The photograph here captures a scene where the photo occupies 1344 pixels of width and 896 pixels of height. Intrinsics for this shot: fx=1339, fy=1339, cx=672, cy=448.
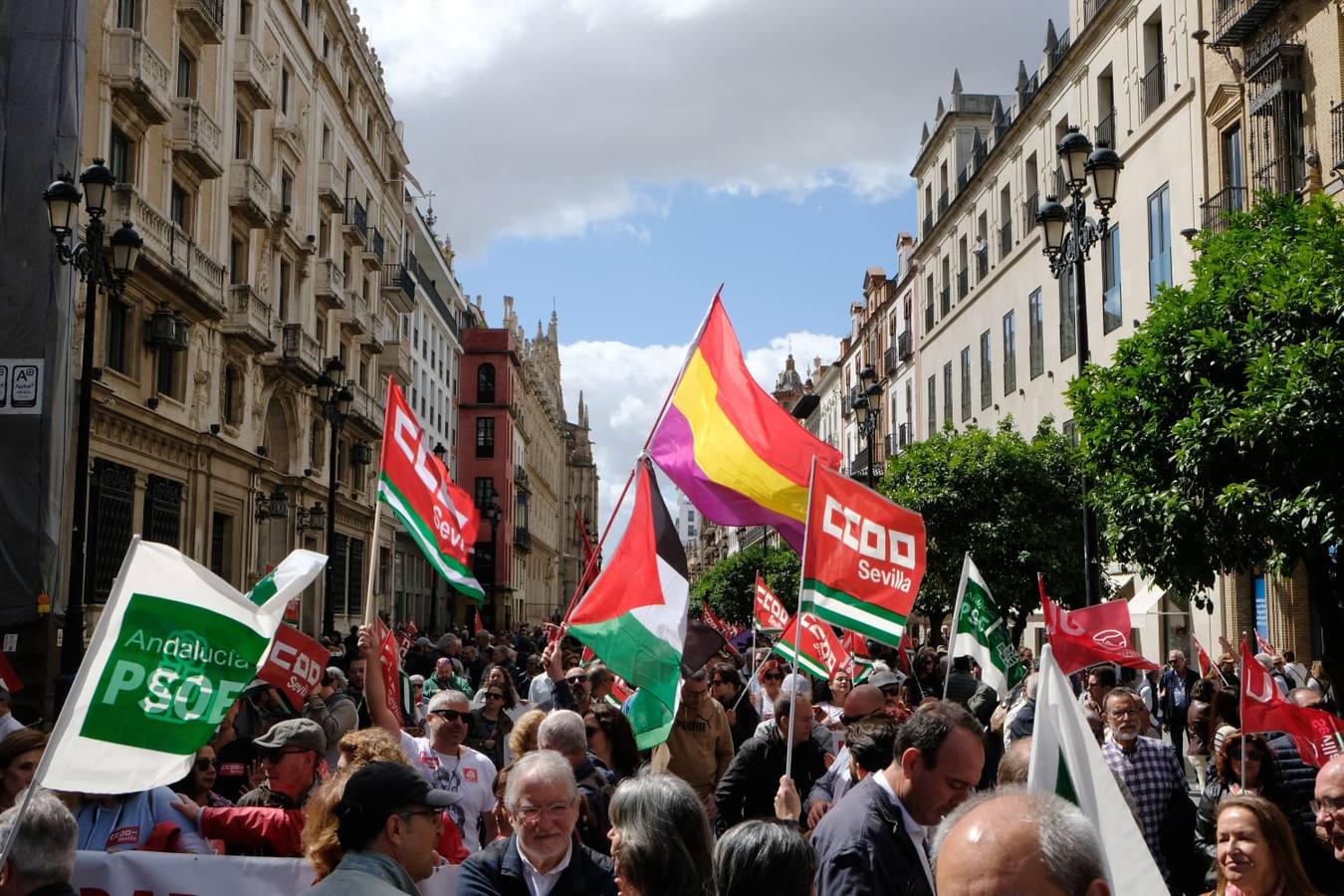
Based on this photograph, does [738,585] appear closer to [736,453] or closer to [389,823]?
[736,453]

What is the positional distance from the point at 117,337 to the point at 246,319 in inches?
253

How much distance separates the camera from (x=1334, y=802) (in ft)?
17.6

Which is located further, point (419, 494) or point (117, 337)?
point (117, 337)

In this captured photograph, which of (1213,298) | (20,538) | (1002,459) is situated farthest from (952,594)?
(20,538)

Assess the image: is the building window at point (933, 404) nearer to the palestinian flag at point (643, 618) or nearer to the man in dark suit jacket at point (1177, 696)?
the man in dark suit jacket at point (1177, 696)

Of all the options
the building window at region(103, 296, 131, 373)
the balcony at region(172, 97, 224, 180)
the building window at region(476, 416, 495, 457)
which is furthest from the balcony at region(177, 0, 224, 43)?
the building window at region(476, 416, 495, 457)

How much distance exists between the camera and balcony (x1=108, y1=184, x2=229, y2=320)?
24109 millimetres

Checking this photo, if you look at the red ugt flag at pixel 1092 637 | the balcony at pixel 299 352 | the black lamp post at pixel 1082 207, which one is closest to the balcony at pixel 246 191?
the balcony at pixel 299 352

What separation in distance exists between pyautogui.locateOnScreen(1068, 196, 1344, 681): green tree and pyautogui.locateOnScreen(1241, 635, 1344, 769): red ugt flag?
19.6 feet

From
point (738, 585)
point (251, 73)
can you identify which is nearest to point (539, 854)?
point (251, 73)

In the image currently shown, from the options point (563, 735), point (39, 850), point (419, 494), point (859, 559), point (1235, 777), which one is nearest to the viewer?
point (39, 850)

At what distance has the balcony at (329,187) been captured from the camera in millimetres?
39469

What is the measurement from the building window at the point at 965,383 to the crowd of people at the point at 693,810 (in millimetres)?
34047

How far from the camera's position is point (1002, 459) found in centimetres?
2855
